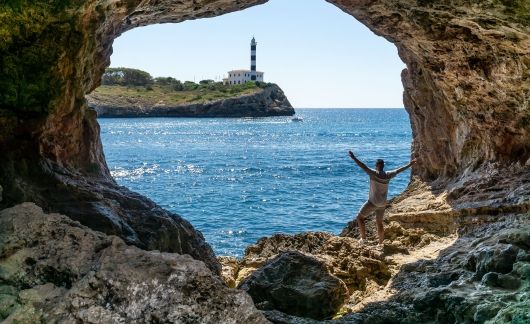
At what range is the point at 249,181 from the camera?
46219 mm

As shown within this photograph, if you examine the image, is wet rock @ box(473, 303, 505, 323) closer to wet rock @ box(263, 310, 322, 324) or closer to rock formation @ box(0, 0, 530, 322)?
rock formation @ box(0, 0, 530, 322)

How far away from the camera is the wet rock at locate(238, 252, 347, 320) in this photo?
1038cm

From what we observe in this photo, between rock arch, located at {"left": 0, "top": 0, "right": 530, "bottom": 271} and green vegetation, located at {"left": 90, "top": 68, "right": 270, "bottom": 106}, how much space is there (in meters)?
144

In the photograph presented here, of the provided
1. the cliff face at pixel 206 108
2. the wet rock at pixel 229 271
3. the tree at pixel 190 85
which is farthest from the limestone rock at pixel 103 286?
the tree at pixel 190 85

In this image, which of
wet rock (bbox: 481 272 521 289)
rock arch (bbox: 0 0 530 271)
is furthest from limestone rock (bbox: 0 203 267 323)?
wet rock (bbox: 481 272 521 289)

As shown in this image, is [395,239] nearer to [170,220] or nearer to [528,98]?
[528,98]

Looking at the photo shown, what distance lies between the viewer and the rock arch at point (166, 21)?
31.4 ft

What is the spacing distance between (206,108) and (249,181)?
11974cm

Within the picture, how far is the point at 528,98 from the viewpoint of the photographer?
46.1ft

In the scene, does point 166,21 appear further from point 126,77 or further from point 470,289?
point 126,77

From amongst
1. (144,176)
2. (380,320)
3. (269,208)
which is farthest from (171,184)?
(380,320)

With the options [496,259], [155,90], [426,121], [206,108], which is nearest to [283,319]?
[496,259]

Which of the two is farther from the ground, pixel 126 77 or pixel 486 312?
pixel 126 77

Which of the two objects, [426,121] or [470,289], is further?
[426,121]
